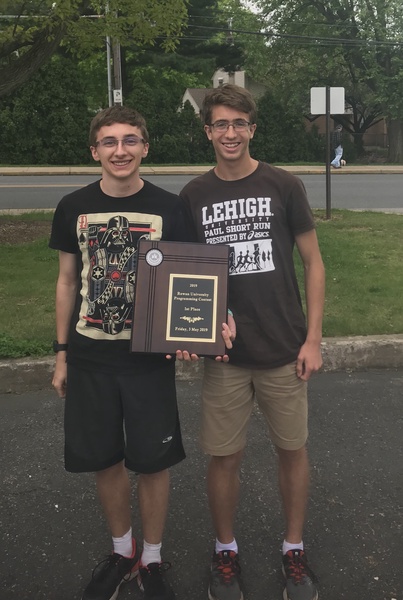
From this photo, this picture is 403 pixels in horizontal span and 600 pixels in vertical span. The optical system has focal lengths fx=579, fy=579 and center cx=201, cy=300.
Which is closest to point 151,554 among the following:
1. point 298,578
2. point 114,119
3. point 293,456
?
point 298,578

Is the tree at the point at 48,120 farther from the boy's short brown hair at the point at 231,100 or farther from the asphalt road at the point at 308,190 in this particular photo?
the boy's short brown hair at the point at 231,100

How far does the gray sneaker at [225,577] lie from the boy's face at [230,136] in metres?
1.61

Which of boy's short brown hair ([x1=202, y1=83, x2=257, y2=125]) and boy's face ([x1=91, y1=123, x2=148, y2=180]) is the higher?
boy's short brown hair ([x1=202, y1=83, x2=257, y2=125])

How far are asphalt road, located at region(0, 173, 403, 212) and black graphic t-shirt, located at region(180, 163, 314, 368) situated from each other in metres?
10.3

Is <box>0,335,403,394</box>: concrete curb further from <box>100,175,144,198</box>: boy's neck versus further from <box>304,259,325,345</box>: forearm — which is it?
<box>100,175,144,198</box>: boy's neck

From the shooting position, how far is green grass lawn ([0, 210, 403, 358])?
475cm

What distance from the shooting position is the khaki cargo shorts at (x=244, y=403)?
2.27 metres

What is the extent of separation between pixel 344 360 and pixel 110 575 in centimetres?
268

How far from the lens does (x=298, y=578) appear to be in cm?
229

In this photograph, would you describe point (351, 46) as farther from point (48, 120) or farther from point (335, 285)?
point (335, 285)

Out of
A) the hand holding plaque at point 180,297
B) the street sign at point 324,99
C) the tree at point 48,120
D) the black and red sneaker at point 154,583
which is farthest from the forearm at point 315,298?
the tree at point 48,120

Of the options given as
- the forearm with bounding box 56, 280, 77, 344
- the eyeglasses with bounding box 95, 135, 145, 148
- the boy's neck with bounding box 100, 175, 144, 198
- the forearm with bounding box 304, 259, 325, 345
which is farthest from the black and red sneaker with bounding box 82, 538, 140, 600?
the eyeglasses with bounding box 95, 135, 145, 148

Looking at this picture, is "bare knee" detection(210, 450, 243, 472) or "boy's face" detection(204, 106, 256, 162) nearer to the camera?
"boy's face" detection(204, 106, 256, 162)

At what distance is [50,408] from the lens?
3883 millimetres
